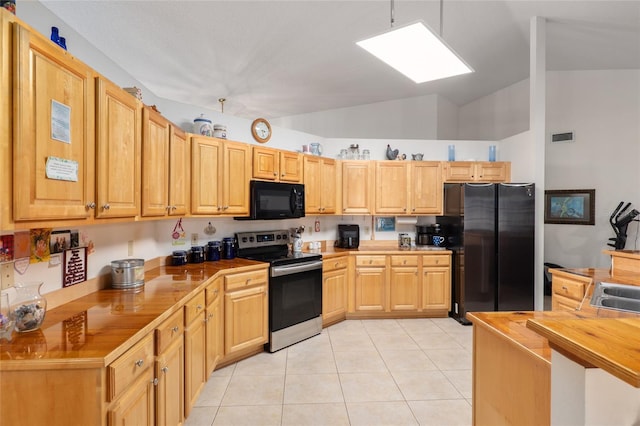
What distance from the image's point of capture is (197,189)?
2832mm

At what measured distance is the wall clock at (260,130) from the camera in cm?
361

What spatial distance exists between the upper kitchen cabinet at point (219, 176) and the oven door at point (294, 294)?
0.77 meters

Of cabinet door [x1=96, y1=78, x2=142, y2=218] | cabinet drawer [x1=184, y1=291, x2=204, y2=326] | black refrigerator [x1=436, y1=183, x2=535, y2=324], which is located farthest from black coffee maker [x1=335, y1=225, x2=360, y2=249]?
cabinet door [x1=96, y1=78, x2=142, y2=218]

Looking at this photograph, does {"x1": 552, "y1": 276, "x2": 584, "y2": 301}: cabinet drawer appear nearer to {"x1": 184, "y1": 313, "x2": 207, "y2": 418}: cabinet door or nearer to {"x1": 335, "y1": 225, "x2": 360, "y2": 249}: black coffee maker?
{"x1": 335, "y1": 225, "x2": 360, "y2": 249}: black coffee maker

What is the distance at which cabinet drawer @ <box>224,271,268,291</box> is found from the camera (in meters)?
2.80

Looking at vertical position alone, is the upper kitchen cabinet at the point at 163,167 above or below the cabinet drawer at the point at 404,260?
above

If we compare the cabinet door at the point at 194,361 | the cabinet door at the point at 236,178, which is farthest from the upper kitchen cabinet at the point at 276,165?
the cabinet door at the point at 194,361

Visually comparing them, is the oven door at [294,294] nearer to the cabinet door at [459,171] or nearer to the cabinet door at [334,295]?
the cabinet door at [334,295]

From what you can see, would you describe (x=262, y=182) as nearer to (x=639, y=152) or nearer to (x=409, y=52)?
(x=409, y=52)

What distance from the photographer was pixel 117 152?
68.2 inches

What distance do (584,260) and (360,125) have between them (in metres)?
4.21

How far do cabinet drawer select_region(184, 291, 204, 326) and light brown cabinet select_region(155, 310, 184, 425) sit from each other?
0.06 meters

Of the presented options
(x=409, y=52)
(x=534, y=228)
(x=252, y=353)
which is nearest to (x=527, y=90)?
(x=534, y=228)

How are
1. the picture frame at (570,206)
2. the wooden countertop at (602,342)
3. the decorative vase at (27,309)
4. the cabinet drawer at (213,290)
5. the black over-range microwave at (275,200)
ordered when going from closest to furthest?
the wooden countertop at (602,342)
the decorative vase at (27,309)
the cabinet drawer at (213,290)
the black over-range microwave at (275,200)
the picture frame at (570,206)
